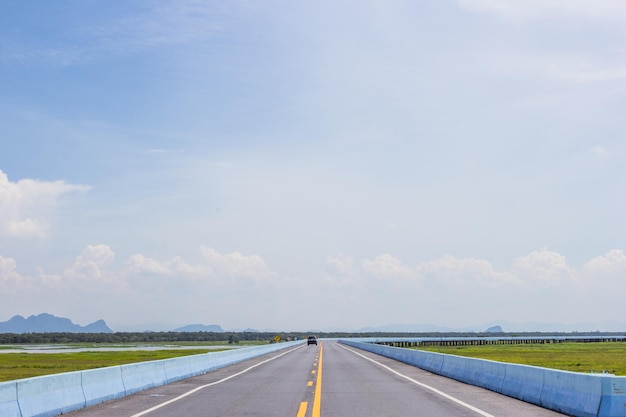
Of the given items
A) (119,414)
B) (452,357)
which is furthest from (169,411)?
(452,357)

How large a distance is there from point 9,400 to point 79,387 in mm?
4140

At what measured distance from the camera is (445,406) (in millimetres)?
16453

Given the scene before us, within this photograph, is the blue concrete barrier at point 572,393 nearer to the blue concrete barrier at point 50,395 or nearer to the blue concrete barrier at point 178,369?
the blue concrete barrier at point 50,395

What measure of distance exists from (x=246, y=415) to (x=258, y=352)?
45210 millimetres

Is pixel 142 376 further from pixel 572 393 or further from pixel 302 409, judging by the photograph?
pixel 572 393

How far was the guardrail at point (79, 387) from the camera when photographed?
43.0 feet

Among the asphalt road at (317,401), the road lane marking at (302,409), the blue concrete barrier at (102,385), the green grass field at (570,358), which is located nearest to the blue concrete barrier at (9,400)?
the asphalt road at (317,401)

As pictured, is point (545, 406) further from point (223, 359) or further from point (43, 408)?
point (223, 359)

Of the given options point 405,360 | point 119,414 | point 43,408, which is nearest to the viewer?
point 43,408

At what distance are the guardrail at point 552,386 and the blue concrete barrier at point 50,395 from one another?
11356mm

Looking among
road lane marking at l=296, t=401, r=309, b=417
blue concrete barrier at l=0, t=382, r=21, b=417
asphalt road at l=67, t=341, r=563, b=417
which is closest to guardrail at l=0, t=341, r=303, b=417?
blue concrete barrier at l=0, t=382, r=21, b=417

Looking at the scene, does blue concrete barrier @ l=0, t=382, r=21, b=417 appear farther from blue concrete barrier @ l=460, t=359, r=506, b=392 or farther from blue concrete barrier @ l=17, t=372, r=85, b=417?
blue concrete barrier @ l=460, t=359, r=506, b=392

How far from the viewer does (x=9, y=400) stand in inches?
502

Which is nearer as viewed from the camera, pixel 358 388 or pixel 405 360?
pixel 358 388
